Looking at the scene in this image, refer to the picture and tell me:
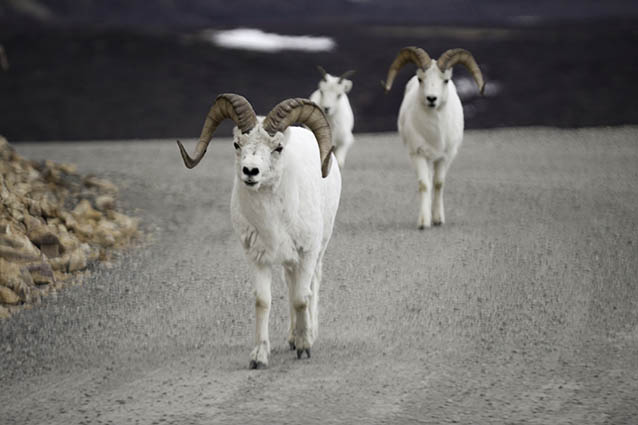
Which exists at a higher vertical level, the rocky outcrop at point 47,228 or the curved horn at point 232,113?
the curved horn at point 232,113

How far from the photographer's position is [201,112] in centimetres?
2500

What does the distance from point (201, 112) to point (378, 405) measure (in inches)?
749

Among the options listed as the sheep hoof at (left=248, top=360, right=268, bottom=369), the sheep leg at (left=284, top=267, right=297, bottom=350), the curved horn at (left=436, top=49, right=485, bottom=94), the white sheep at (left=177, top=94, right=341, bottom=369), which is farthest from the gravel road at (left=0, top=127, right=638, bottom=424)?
the curved horn at (left=436, top=49, right=485, bottom=94)

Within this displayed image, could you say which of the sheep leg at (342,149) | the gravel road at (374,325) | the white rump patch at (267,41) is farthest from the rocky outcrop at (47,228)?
the white rump patch at (267,41)

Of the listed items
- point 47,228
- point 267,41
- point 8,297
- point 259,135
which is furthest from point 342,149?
point 267,41

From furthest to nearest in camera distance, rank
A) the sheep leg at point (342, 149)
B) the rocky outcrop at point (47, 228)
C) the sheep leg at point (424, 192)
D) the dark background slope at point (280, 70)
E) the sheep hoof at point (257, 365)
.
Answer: the dark background slope at point (280, 70) < the sheep leg at point (342, 149) < the sheep leg at point (424, 192) < the rocky outcrop at point (47, 228) < the sheep hoof at point (257, 365)

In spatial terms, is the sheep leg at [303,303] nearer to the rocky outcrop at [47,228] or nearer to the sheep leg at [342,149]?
the rocky outcrop at [47,228]

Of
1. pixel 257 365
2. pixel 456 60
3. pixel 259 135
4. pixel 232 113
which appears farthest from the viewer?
pixel 456 60

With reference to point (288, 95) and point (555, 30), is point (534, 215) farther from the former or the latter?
point (555, 30)

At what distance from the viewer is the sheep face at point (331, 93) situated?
15172 millimetres

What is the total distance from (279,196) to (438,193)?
5.43 meters

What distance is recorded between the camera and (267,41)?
3100 centimetres

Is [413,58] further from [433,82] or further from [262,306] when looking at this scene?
[262,306]

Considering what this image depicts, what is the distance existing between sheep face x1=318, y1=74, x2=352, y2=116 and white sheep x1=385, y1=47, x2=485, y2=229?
2642 mm
